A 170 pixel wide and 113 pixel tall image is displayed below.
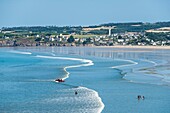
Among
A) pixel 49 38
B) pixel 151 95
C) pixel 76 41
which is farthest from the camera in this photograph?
pixel 49 38

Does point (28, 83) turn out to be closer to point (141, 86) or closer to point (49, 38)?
point (141, 86)

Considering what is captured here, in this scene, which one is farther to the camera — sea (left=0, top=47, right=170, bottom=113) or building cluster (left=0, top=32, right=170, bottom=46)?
building cluster (left=0, top=32, right=170, bottom=46)

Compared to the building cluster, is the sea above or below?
above

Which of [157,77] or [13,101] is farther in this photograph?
[157,77]

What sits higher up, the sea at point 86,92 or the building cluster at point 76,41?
the sea at point 86,92

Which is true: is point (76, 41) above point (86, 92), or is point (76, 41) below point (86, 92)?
below

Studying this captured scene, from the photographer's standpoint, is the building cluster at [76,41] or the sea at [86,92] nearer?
the sea at [86,92]

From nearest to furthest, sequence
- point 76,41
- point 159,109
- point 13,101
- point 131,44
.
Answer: point 159,109, point 13,101, point 131,44, point 76,41

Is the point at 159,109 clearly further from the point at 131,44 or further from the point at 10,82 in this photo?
the point at 131,44

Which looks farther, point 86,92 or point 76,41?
point 76,41

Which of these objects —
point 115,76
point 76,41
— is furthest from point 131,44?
point 115,76
